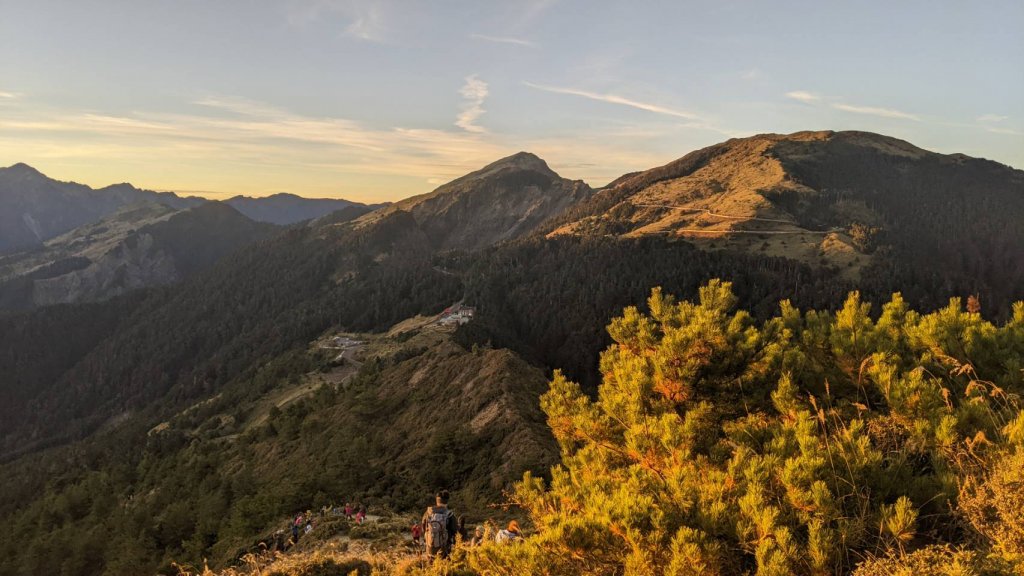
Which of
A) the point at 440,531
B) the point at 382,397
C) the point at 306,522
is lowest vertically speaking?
the point at 382,397

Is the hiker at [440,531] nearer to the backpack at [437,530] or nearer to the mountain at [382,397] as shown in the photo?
the backpack at [437,530]

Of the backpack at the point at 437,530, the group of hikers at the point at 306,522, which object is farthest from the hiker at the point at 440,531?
the group of hikers at the point at 306,522

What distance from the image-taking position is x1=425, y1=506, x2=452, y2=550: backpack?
12094mm

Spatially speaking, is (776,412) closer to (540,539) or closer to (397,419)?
(540,539)

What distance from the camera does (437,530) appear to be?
40.0 feet

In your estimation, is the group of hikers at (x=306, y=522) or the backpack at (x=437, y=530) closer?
the backpack at (x=437, y=530)

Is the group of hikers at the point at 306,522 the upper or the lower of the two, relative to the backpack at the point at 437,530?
lower

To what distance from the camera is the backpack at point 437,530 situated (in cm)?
1209


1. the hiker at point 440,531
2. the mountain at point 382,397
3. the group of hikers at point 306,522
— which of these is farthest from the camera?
the mountain at point 382,397

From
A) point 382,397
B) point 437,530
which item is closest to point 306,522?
point 437,530

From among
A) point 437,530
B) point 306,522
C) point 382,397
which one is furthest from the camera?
point 382,397

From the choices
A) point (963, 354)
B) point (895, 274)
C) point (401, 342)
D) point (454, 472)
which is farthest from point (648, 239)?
point (963, 354)

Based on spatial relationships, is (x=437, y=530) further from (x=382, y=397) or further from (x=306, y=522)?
(x=382, y=397)

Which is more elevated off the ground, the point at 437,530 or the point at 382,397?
the point at 437,530
